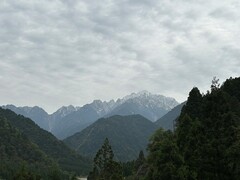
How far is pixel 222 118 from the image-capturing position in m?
63.5

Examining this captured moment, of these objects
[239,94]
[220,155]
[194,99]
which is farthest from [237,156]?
[239,94]

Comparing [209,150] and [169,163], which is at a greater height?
[209,150]

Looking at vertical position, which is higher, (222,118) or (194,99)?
(194,99)

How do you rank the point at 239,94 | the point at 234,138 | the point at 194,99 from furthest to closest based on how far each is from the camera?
the point at 239,94, the point at 194,99, the point at 234,138

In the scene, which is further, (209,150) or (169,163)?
(169,163)

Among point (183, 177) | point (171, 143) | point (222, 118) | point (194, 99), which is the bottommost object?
point (183, 177)

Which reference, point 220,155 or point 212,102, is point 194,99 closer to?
point 212,102

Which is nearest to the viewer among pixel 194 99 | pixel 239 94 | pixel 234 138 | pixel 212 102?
pixel 234 138

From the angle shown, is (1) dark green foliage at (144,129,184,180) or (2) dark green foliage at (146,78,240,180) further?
(1) dark green foliage at (144,129,184,180)

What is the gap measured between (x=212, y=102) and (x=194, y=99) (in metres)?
37.1

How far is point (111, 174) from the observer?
10456cm

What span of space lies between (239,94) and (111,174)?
42919 mm

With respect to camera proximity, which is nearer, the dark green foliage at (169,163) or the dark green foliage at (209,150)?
the dark green foliage at (209,150)

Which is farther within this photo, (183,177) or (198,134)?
(198,134)
